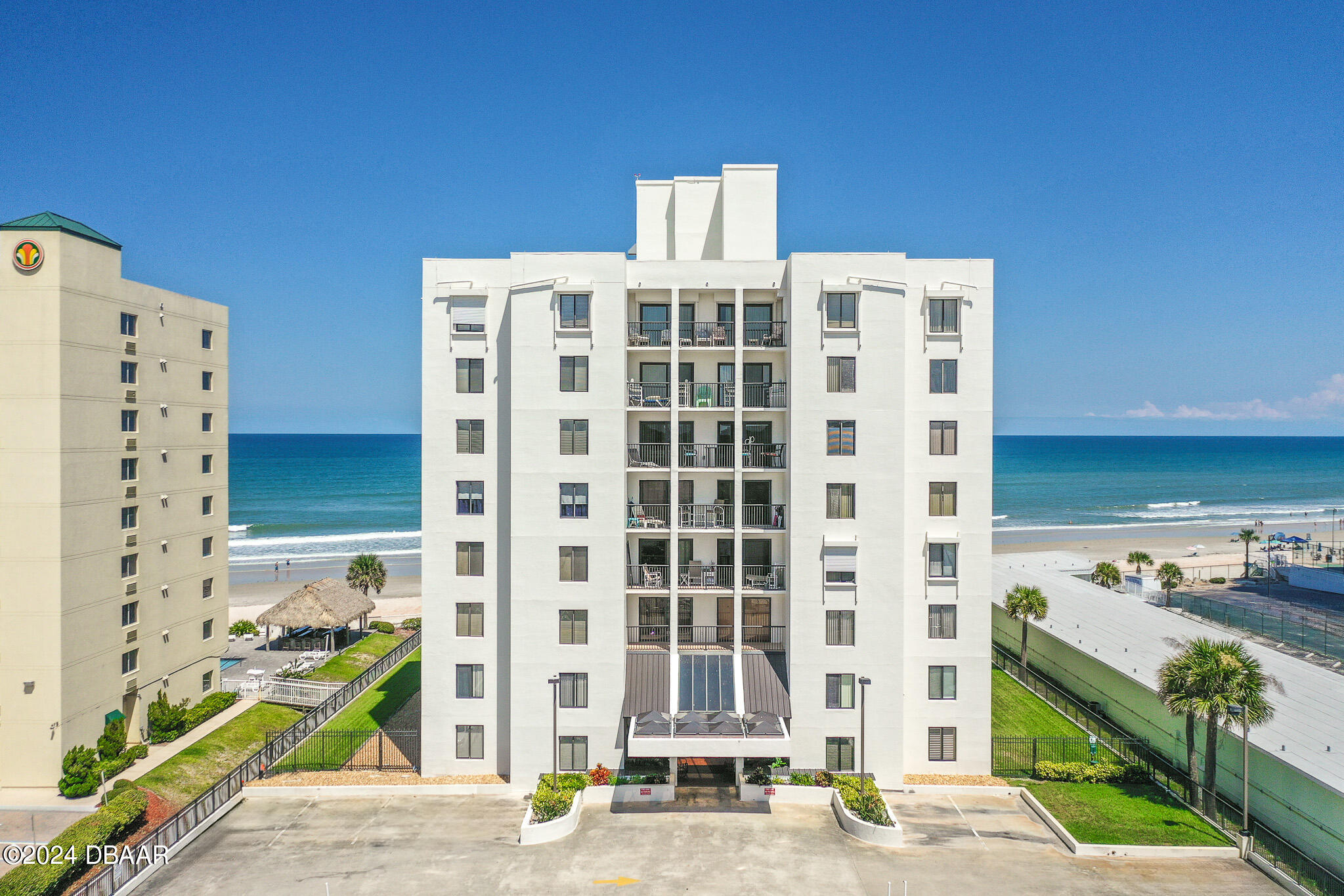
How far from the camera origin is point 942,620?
1078 inches

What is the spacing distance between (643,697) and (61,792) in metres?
21.9

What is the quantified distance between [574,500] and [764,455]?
7.51m

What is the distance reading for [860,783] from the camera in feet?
80.9

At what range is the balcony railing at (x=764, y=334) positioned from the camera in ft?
90.8

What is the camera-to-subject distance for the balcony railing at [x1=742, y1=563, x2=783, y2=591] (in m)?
27.4

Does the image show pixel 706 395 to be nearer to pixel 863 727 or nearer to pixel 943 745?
pixel 863 727

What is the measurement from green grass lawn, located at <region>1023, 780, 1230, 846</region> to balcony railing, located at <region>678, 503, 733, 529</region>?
14658 mm

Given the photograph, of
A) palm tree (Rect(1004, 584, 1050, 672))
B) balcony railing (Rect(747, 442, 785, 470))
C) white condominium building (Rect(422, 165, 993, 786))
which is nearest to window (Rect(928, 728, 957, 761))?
white condominium building (Rect(422, 165, 993, 786))

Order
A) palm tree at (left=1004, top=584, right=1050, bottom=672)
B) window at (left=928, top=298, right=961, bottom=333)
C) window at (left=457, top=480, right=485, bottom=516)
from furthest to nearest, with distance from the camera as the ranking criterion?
palm tree at (left=1004, top=584, right=1050, bottom=672) < window at (left=457, top=480, right=485, bottom=516) < window at (left=928, top=298, right=961, bottom=333)

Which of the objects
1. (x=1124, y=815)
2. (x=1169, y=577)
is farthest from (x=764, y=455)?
(x=1169, y=577)

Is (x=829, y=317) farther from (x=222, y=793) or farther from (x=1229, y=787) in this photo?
(x=222, y=793)

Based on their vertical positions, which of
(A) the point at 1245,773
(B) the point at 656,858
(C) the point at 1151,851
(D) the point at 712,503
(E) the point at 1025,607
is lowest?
(B) the point at 656,858

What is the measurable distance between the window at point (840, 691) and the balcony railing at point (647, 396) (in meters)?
12.0

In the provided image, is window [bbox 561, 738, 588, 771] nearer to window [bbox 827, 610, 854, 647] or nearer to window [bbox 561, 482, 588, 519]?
window [bbox 561, 482, 588, 519]
